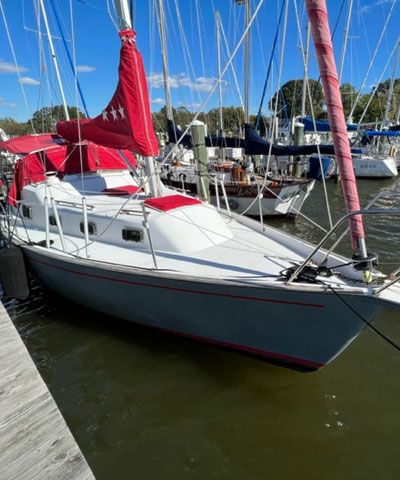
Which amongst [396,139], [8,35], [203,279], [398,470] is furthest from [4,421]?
[396,139]

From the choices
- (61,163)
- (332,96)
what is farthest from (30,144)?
(332,96)

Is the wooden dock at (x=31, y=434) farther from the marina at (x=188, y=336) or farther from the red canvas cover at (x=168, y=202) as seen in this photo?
the red canvas cover at (x=168, y=202)

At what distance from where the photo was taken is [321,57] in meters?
3.27

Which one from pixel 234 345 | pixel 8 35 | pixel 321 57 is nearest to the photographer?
pixel 321 57

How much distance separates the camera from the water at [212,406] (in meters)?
3.61

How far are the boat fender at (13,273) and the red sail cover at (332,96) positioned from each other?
5.98m

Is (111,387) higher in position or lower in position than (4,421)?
lower

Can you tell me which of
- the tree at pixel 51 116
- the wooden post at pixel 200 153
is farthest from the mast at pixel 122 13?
the wooden post at pixel 200 153

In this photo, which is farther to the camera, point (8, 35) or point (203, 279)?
point (8, 35)

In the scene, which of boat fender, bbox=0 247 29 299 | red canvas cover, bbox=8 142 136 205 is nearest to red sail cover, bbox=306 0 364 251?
red canvas cover, bbox=8 142 136 205

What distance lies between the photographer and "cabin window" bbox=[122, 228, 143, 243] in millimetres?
5586

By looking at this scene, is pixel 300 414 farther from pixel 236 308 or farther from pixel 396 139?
pixel 396 139

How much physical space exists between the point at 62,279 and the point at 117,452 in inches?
130

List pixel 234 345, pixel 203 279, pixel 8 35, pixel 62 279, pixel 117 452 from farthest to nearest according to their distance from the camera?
pixel 8 35 < pixel 62 279 < pixel 234 345 < pixel 203 279 < pixel 117 452
